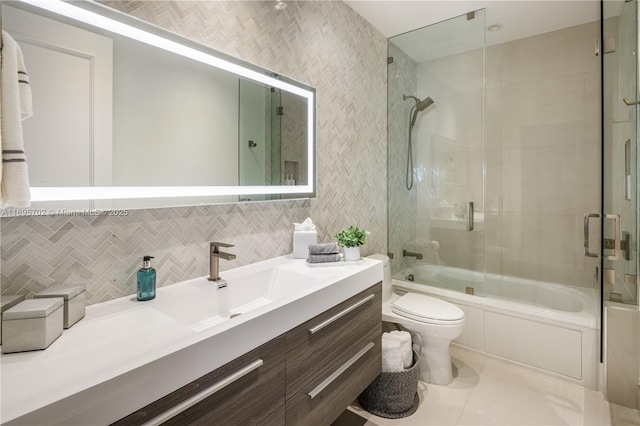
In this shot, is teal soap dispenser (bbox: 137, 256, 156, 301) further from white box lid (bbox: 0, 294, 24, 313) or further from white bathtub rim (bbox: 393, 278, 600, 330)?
white bathtub rim (bbox: 393, 278, 600, 330)

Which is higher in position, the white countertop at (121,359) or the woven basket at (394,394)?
the white countertop at (121,359)

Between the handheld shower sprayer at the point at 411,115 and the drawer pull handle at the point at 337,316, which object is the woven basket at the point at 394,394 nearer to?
the drawer pull handle at the point at 337,316

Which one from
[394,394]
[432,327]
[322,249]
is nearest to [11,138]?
[322,249]

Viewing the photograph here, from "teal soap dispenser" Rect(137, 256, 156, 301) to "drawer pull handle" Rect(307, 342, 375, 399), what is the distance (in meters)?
0.72

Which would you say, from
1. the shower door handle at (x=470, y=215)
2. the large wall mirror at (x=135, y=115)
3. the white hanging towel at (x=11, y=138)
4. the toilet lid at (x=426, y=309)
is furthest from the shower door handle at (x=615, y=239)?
the white hanging towel at (x=11, y=138)

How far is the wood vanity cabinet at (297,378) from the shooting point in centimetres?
82

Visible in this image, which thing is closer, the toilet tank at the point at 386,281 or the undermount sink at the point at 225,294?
the undermount sink at the point at 225,294

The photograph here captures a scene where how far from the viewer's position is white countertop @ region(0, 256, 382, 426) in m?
0.60

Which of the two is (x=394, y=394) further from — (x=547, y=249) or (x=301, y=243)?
(x=547, y=249)

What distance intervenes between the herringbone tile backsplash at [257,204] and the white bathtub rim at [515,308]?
0.55 m

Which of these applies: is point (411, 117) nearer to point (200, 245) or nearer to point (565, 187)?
point (565, 187)

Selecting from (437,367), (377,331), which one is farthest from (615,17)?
(437,367)

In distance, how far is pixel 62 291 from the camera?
90 cm

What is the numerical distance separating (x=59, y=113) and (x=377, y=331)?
1.67 meters
